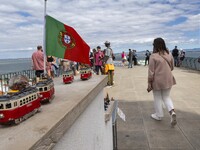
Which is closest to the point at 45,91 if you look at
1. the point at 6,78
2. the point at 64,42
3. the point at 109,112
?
the point at 64,42

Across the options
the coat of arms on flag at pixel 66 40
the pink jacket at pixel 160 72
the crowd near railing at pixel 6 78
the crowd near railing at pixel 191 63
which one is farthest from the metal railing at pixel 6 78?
the crowd near railing at pixel 191 63

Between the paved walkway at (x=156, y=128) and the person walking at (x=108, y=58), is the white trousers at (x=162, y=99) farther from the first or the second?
the person walking at (x=108, y=58)

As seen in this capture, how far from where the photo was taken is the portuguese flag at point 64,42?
9.46 feet

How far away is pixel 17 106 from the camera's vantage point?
5.90 ft

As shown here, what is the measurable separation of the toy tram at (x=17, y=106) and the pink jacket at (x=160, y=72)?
4379 millimetres

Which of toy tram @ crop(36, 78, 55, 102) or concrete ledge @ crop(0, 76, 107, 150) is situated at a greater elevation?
toy tram @ crop(36, 78, 55, 102)

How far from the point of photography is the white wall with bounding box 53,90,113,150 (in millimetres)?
2193

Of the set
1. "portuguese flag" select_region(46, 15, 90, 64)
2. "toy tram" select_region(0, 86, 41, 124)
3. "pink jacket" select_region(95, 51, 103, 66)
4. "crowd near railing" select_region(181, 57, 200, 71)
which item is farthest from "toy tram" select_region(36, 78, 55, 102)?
"crowd near railing" select_region(181, 57, 200, 71)

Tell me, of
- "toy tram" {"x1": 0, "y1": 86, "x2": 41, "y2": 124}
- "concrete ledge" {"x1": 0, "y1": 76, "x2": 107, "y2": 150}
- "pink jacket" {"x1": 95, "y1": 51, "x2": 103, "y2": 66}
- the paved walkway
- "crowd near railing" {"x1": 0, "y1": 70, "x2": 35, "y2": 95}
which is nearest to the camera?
"concrete ledge" {"x1": 0, "y1": 76, "x2": 107, "y2": 150}

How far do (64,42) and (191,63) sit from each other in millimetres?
22493

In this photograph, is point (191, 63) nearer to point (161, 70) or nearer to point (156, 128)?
point (161, 70)

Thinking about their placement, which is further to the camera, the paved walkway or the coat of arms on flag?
the paved walkway

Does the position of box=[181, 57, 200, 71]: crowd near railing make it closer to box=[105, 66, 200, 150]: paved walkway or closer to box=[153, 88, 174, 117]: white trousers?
box=[105, 66, 200, 150]: paved walkway

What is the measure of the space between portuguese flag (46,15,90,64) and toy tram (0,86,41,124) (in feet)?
3.23
